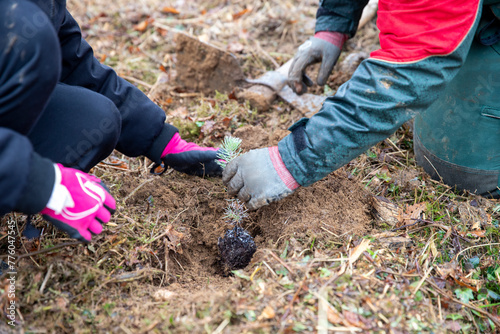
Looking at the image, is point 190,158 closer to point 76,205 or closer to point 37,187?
point 76,205

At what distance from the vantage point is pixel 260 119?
3244mm

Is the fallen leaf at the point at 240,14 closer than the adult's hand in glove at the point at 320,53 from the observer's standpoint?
No

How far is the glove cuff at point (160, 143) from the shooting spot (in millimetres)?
2516

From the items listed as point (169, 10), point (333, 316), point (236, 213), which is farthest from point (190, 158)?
point (169, 10)

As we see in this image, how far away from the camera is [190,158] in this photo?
2473 mm

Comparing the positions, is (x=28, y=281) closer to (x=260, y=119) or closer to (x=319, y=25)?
(x=260, y=119)

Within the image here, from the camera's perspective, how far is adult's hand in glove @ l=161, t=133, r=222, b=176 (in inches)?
97.3

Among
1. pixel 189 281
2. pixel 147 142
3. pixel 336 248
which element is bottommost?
pixel 189 281

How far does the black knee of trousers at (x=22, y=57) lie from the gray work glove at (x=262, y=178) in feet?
3.31

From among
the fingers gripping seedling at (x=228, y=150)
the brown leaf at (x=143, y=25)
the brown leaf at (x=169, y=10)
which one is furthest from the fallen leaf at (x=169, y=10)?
the fingers gripping seedling at (x=228, y=150)

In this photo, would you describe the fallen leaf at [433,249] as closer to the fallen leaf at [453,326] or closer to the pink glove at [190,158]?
the fallen leaf at [453,326]

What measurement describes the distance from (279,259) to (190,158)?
→ 0.95m

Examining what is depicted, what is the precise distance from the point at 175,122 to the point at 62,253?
4.80 feet

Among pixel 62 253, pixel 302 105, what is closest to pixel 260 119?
pixel 302 105
